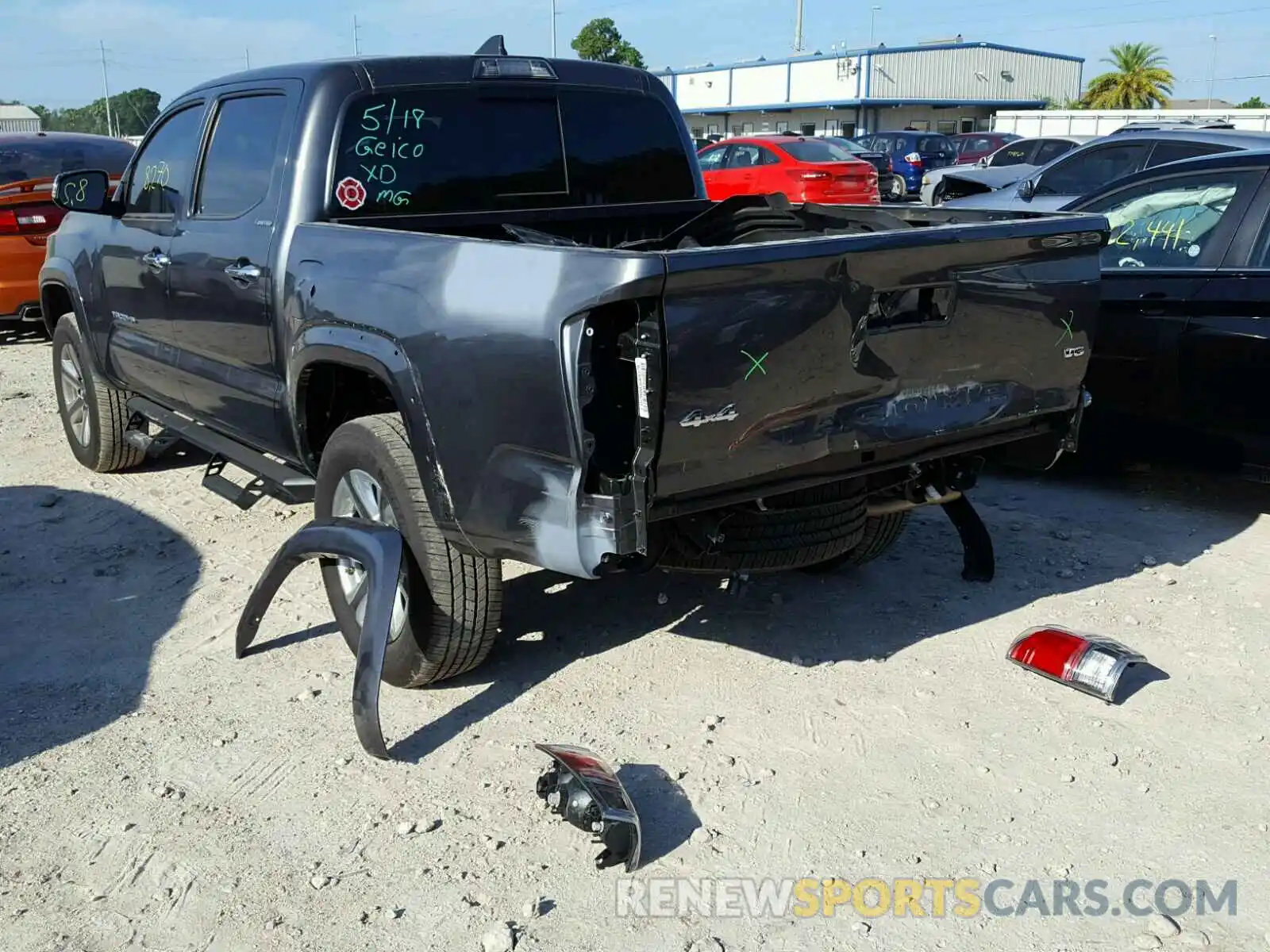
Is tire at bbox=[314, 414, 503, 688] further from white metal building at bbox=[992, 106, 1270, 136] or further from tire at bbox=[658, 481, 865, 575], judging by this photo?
white metal building at bbox=[992, 106, 1270, 136]

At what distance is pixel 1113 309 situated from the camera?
18.7ft

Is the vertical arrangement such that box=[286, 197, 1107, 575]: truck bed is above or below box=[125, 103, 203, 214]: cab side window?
below

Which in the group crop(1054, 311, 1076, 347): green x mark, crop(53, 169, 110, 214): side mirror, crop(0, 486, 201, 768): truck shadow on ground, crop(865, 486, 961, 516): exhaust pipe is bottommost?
crop(0, 486, 201, 768): truck shadow on ground

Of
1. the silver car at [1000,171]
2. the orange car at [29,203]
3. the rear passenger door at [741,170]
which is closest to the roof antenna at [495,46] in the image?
the orange car at [29,203]

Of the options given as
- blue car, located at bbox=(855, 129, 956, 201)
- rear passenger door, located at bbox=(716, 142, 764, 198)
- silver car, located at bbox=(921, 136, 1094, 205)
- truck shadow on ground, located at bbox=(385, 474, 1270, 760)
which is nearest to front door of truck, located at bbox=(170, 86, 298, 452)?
truck shadow on ground, located at bbox=(385, 474, 1270, 760)

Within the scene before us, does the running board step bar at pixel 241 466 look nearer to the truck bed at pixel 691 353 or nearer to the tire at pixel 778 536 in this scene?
the truck bed at pixel 691 353

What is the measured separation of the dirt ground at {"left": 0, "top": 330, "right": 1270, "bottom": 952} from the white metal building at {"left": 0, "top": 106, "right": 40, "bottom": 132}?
43.7m

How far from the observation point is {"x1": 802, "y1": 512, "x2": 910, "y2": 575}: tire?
4754 millimetres

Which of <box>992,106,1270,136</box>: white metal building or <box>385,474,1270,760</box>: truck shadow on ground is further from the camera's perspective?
<box>992,106,1270,136</box>: white metal building

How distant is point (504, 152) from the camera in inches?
183

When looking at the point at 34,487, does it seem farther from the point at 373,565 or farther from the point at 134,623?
the point at 373,565

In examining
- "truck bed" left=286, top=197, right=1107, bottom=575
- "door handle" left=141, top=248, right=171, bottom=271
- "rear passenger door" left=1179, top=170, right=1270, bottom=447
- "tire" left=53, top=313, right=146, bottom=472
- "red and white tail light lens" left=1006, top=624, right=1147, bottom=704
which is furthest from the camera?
"tire" left=53, top=313, right=146, bottom=472

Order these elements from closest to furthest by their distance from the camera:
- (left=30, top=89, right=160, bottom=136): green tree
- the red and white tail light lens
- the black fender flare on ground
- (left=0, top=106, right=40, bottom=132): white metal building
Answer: the black fender flare on ground → the red and white tail light lens → (left=0, top=106, right=40, bottom=132): white metal building → (left=30, top=89, right=160, bottom=136): green tree

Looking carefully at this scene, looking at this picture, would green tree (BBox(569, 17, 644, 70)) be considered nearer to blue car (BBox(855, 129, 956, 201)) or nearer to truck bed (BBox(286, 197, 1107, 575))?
blue car (BBox(855, 129, 956, 201))
